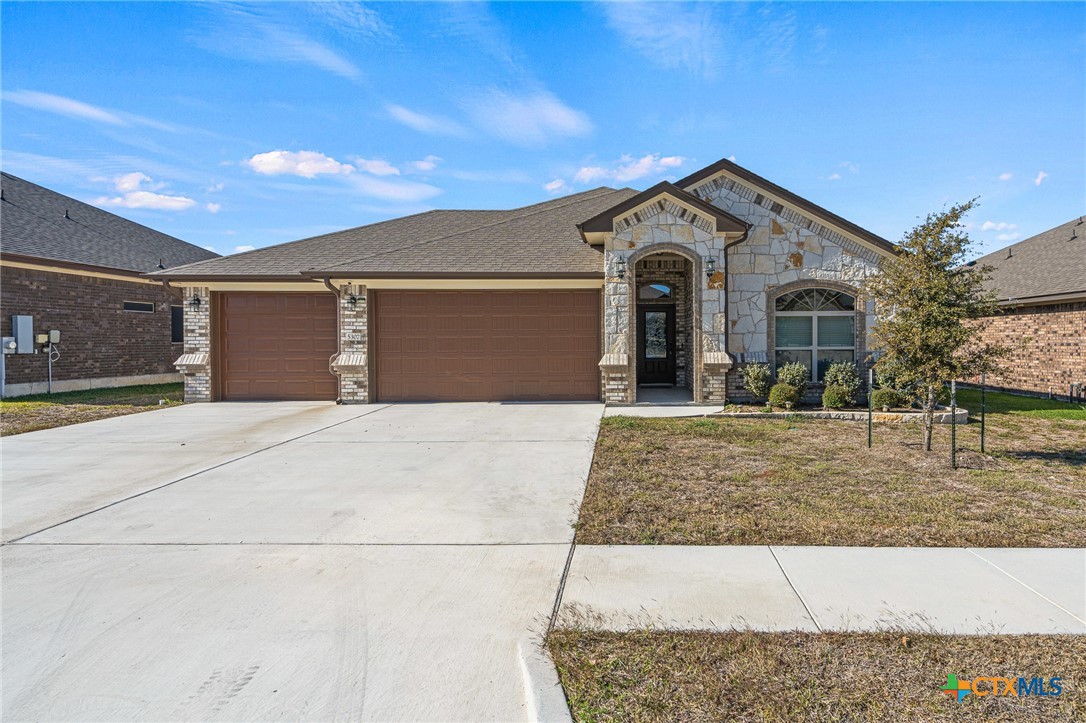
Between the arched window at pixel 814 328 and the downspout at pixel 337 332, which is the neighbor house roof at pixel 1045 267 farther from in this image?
the downspout at pixel 337 332

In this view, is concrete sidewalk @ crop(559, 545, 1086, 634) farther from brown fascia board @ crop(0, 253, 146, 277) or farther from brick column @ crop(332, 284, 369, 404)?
brown fascia board @ crop(0, 253, 146, 277)

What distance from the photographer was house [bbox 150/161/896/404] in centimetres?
1266

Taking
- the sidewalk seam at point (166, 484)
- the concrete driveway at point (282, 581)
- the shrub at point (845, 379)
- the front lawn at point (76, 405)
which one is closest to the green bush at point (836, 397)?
the shrub at point (845, 379)

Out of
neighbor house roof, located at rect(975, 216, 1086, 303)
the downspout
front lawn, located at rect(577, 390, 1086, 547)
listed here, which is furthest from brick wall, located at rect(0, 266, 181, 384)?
neighbor house roof, located at rect(975, 216, 1086, 303)

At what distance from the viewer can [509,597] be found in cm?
390

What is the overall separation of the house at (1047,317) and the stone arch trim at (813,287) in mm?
3106

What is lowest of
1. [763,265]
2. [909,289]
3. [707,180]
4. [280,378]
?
[280,378]

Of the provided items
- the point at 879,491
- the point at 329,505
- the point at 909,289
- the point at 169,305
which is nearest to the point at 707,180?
the point at 909,289

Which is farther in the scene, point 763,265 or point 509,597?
point 763,265

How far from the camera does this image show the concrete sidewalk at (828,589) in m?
3.52

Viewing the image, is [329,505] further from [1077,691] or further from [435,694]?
[1077,691]

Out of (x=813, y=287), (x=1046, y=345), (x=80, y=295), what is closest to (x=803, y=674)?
(x=813, y=287)

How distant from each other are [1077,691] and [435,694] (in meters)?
3.08

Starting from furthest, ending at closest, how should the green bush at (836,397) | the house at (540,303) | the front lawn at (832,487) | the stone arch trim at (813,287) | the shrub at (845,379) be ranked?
the stone arch trim at (813,287) → the house at (540,303) → the shrub at (845,379) → the green bush at (836,397) → the front lawn at (832,487)
